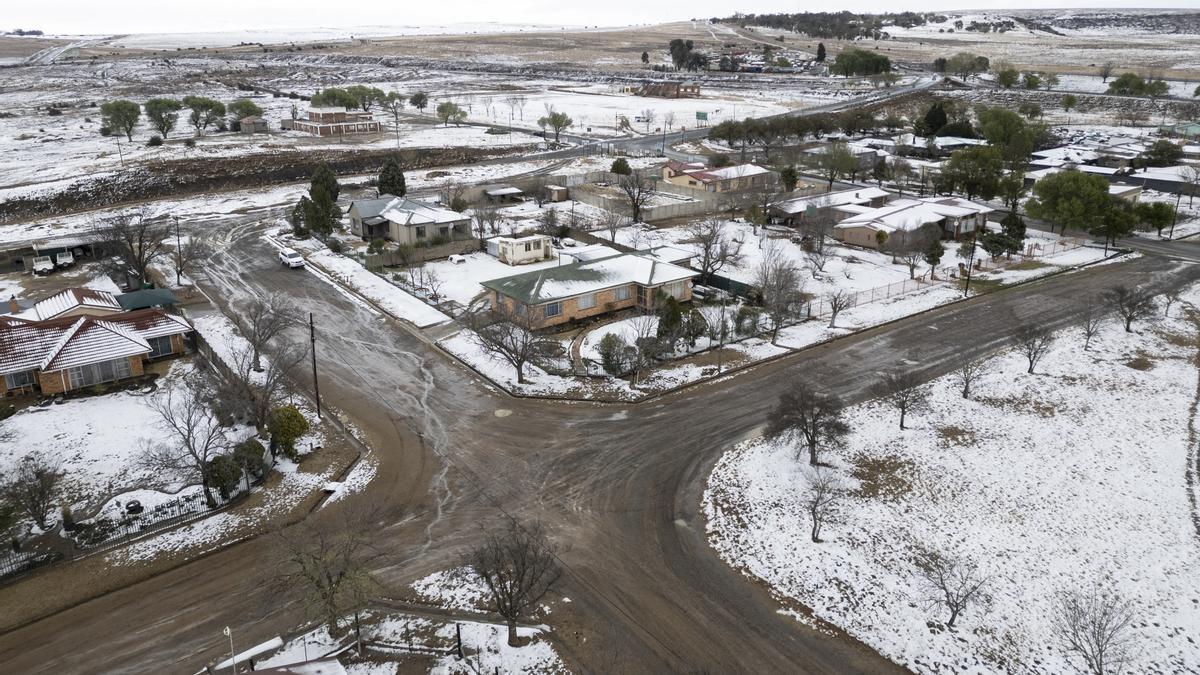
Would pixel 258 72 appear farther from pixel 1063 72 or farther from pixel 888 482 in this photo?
pixel 888 482

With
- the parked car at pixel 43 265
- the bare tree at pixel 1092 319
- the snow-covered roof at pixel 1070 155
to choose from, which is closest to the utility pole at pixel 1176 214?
the snow-covered roof at pixel 1070 155

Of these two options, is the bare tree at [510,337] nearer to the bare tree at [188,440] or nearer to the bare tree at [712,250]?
the bare tree at [188,440]

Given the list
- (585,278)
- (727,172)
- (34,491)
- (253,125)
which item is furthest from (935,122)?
(34,491)

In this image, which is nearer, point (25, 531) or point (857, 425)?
point (25, 531)

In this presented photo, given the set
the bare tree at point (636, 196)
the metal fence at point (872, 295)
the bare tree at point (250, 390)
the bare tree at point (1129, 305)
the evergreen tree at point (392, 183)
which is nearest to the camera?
the bare tree at point (250, 390)

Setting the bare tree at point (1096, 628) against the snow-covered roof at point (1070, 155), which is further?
the snow-covered roof at point (1070, 155)

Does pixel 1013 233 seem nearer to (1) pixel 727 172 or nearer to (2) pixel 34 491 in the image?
(1) pixel 727 172

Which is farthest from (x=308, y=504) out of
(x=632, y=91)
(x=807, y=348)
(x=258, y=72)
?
(x=258, y=72)
